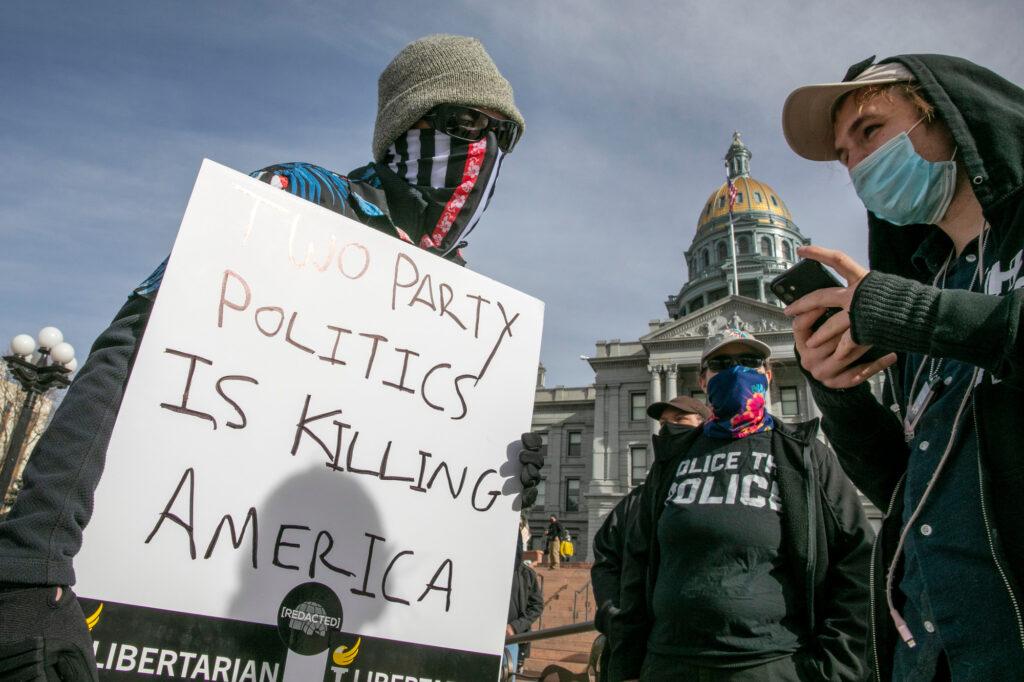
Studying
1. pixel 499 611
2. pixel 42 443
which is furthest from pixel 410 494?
pixel 42 443

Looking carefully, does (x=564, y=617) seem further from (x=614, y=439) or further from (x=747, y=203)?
(x=747, y=203)

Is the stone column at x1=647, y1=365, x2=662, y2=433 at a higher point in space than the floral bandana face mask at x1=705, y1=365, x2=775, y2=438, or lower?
higher

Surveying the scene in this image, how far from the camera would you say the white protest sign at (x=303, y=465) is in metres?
1.31

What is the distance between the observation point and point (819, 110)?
6.23ft

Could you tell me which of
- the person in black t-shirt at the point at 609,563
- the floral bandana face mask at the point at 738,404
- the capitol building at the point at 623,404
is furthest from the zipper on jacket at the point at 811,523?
the capitol building at the point at 623,404

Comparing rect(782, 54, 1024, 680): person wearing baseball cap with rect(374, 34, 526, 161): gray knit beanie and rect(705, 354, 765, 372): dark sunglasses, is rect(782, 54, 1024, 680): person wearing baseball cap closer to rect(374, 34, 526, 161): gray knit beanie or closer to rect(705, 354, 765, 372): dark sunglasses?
rect(374, 34, 526, 161): gray knit beanie

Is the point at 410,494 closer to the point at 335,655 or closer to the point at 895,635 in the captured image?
the point at 335,655

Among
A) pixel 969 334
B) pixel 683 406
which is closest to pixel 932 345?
pixel 969 334

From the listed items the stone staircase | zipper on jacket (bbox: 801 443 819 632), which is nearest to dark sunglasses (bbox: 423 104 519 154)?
zipper on jacket (bbox: 801 443 819 632)

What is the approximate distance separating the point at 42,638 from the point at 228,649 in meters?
0.35

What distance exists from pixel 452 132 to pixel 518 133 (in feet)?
1.00

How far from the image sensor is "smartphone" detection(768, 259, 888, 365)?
1.52m

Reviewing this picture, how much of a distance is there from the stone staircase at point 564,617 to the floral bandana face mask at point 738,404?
17.0 ft

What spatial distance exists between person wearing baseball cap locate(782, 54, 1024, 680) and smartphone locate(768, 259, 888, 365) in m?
0.03
